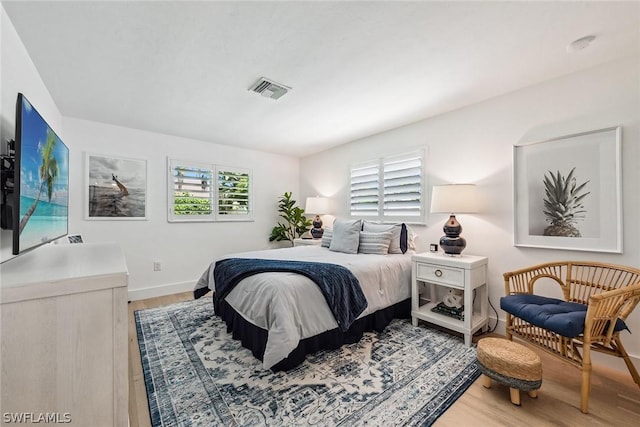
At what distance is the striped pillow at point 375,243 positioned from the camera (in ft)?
10.4

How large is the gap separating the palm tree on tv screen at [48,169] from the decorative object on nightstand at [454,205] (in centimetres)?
300

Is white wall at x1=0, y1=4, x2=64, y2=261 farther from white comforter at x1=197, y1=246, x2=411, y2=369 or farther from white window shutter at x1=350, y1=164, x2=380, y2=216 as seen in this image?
white window shutter at x1=350, y1=164, x2=380, y2=216

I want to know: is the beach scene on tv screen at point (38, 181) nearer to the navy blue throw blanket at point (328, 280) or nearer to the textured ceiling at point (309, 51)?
the textured ceiling at point (309, 51)

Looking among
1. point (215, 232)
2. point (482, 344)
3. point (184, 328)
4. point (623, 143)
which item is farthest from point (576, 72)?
point (215, 232)

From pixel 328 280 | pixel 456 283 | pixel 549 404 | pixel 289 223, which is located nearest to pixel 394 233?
pixel 456 283

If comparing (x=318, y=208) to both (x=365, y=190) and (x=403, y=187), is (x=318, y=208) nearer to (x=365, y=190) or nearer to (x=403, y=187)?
(x=365, y=190)

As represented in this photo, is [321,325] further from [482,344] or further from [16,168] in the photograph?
[16,168]

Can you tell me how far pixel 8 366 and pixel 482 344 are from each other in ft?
8.00

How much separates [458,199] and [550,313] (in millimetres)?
1185

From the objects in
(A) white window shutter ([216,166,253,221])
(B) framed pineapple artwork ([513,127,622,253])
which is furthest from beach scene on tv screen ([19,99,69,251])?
(B) framed pineapple artwork ([513,127,622,253])

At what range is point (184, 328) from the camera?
8.93 feet

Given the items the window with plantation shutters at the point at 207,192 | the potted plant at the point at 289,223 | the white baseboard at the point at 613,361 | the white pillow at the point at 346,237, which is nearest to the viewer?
the white baseboard at the point at 613,361

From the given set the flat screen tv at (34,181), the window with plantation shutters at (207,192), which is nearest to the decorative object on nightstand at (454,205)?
the flat screen tv at (34,181)

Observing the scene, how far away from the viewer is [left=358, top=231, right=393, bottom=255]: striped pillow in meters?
3.17
